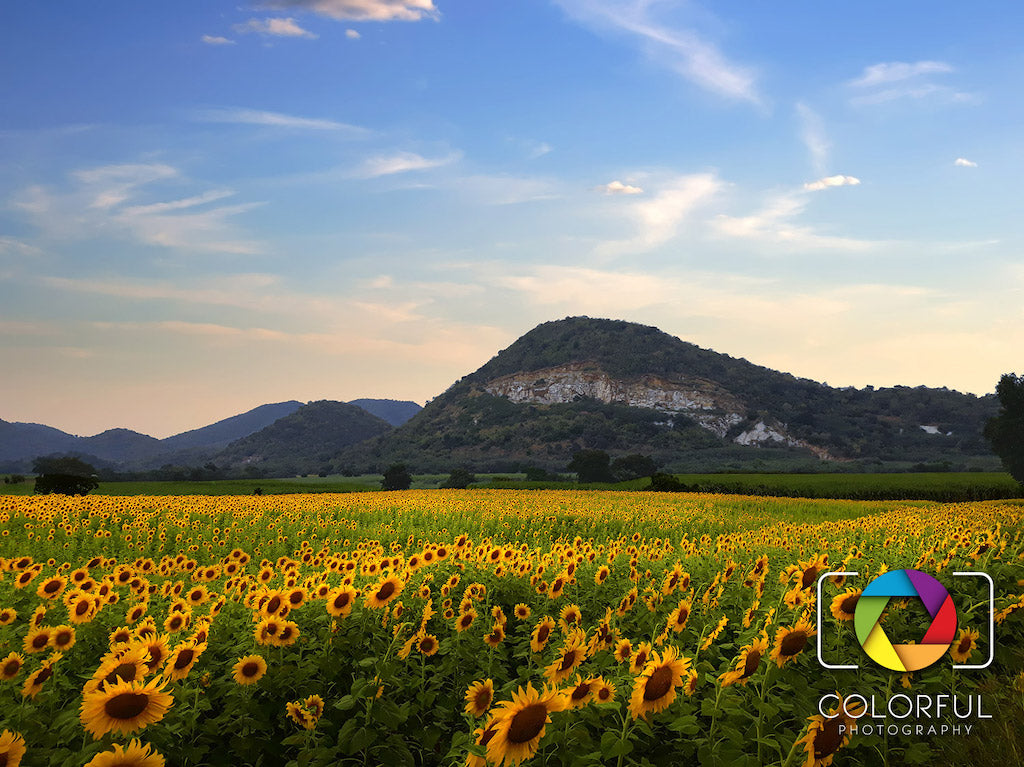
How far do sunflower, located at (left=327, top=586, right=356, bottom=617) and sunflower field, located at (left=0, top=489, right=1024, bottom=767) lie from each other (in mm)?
18

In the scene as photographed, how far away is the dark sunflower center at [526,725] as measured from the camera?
10.2ft

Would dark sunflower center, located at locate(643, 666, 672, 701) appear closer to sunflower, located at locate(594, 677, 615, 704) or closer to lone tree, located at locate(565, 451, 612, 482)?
sunflower, located at locate(594, 677, 615, 704)

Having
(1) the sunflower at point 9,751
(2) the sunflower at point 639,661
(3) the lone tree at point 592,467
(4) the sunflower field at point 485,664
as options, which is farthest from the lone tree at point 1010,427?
(1) the sunflower at point 9,751

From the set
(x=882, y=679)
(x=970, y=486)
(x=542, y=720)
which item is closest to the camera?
(x=542, y=720)

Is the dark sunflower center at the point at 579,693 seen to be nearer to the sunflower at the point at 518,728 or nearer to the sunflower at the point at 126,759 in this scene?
the sunflower at the point at 518,728

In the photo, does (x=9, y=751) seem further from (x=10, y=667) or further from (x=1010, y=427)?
(x=1010, y=427)

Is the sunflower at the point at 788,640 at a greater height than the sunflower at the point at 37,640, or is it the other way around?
the sunflower at the point at 788,640

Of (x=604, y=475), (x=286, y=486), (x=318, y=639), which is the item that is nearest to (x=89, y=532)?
(x=318, y=639)

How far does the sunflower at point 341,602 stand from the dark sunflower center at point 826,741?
3.70 metres

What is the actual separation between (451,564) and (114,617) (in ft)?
11.1

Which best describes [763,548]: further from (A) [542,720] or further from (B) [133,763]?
(B) [133,763]

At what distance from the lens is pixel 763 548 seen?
11227mm

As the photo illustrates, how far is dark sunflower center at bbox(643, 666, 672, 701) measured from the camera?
3680mm

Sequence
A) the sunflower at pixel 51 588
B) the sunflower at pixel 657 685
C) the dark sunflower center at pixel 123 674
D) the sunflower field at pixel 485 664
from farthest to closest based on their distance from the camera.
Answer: the sunflower at pixel 51 588, the dark sunflower center at pixel 123 674, the sunflower field at pixel 485 664, the sunflower at pixel 657 685
